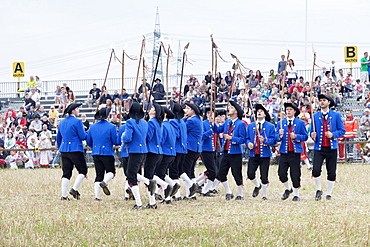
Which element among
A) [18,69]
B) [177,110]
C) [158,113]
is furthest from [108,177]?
[18,69]

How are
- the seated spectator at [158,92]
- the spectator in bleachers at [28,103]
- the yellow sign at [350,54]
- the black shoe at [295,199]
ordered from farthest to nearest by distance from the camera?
the yellow sign at [350,54] < the spectator in bleachers at [28,103] < the seated spectator at [158,92] < the black shoe at [295,199]

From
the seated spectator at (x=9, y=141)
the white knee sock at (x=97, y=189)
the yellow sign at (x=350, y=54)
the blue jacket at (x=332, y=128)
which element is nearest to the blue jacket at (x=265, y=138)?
the blue jacket at (x=332, y=128)

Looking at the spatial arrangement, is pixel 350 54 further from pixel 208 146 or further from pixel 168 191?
pixel 168 191

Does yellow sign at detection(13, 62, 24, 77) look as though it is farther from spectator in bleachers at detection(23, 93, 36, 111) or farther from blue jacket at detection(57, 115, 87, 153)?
blue jacket at detection(57, 115, 87, 153)

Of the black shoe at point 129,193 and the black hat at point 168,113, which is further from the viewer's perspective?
the black shoe at point 129,193

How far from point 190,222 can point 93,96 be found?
25482 mm

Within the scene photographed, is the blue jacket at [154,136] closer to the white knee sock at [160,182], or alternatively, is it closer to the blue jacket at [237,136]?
the white knee sock at [160,182]

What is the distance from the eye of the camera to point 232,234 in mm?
9805

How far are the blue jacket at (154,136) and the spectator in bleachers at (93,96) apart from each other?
21.7 m

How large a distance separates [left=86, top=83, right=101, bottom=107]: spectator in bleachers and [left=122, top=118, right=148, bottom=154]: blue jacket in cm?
2209

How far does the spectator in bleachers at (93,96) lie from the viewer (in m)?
35.2

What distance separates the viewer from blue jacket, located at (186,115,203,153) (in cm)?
1560

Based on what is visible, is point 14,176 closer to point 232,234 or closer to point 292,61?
point 292,61

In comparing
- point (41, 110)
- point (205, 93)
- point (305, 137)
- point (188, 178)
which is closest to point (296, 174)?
point (305, 137)
